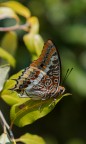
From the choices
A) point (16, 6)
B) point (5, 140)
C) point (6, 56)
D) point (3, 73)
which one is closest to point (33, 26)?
point (16, 6)

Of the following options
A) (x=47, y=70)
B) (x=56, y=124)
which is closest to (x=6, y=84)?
(x=47, y=70)

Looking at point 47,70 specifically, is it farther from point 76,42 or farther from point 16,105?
point 76,42

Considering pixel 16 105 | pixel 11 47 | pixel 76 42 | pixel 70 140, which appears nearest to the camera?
pixel 16 105

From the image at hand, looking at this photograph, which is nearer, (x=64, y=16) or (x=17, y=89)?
(x=17, y=89)

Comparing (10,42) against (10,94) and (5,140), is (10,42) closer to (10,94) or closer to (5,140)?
(10,94)

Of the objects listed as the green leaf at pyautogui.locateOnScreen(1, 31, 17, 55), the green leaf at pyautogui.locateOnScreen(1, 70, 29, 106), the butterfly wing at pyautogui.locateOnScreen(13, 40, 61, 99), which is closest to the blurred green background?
the green leaf at pyautogui.locateOnScreen(1, 31, 17, 55)

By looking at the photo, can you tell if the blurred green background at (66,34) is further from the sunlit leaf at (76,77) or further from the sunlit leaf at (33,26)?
the sunlit leaf at (33,26)

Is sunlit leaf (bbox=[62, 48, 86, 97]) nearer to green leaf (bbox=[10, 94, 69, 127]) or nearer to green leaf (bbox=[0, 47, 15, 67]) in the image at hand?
green leaf (bbox=[0, 47, 15, 67])
